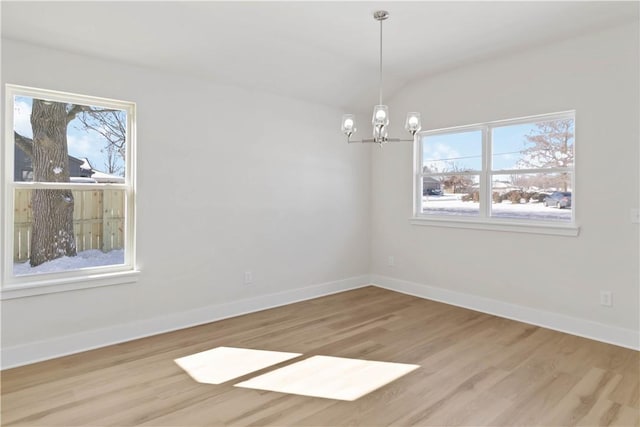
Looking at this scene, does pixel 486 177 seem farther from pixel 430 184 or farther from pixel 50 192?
pixel 50 192

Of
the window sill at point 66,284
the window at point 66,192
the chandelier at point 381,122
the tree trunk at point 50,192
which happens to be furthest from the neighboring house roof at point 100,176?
the chandelier at point 381,122

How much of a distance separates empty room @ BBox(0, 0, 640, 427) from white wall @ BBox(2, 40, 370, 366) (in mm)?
21

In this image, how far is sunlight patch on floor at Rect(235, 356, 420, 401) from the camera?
2623 mm

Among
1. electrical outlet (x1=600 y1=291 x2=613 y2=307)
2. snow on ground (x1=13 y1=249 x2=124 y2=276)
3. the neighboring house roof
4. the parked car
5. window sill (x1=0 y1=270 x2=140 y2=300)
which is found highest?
the neighboring house roof

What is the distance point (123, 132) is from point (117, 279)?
134 cm

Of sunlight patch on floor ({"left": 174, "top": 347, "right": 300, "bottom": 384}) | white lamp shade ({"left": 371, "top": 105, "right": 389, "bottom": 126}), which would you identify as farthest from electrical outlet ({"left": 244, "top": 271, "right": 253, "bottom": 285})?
white lamp shade ({"left": 371, "top": 105, "right": 389, "bottom": 126})

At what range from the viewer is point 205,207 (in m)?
4.00

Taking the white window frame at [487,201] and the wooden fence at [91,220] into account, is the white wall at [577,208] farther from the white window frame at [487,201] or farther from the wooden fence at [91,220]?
the wooden fence at [91,220]

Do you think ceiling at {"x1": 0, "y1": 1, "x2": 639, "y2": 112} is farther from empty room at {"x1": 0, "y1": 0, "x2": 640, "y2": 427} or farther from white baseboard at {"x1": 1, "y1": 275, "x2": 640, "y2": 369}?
white baseboard at {"x1": 1, "y1": 275, "x2": 640, "y2": 369}

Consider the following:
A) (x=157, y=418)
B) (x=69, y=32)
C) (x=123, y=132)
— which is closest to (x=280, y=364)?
(x=157, y=418)

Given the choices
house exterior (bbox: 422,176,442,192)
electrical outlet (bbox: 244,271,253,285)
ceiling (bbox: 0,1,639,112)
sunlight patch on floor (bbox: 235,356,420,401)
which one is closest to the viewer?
sunlight patch on floor (bbox: 235,356,420,401)

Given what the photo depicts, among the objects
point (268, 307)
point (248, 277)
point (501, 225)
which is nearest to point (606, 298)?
point (501, 225)

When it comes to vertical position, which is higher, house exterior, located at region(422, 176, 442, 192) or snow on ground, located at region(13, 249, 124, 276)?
→ house exterior, located at region(422, 176, 442, 192)

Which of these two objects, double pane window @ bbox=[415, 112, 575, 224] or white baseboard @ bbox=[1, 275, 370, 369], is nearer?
white baseboard @ bbox=[1, 275, 370, 369]
